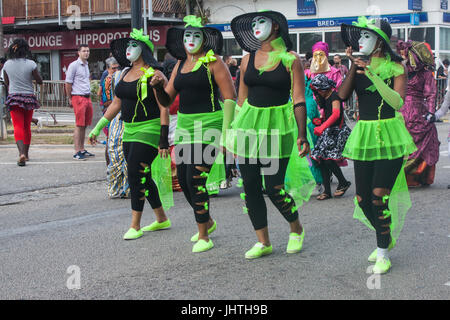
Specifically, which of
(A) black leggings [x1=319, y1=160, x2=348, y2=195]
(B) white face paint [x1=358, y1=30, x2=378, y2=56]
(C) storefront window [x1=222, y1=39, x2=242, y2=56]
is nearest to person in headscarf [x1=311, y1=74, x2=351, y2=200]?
(A) black leggings [x1=319, y1=160, x2=348, y2=195]

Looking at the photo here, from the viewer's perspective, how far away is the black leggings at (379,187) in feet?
16.6

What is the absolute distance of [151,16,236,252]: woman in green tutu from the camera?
5.82m

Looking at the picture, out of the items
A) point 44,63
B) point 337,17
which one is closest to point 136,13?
point 337,17

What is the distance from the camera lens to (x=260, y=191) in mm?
5516

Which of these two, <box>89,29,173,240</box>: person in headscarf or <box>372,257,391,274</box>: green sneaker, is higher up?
<box>89,29,173,240</box>: person in headscarf

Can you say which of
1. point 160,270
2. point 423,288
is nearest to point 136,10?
point 160,270

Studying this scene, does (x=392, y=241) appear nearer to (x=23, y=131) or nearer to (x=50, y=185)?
(x=50, y=185)

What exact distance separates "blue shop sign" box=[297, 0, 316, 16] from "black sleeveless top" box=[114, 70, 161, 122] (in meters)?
22.0

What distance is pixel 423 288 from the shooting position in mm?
4625

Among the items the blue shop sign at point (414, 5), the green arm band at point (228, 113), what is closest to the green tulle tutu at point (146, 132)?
the green arm band at point (228, 113)

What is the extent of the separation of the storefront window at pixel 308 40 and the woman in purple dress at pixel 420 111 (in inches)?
734

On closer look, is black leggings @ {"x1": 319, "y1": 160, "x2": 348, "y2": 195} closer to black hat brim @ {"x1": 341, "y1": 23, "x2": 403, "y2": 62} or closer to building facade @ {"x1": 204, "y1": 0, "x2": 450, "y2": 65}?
black hat brim @ {"x1": 341, "y1": 23, "x2": 403, "y2": 62}
